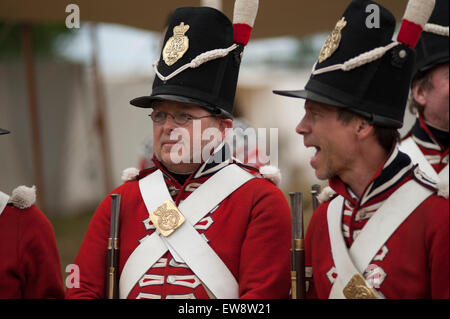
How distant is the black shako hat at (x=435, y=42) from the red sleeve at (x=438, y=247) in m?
0.74

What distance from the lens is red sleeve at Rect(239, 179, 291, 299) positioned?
234cm

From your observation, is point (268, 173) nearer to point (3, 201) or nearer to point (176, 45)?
point (176, 45)

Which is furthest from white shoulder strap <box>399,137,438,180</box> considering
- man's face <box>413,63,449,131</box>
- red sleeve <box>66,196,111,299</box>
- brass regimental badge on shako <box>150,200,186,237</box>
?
red sleeve <box>66,196,111,299</box>

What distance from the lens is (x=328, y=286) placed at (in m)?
2.19

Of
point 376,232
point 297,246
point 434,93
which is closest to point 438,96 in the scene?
point 434,93

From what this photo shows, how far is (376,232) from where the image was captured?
2057 mm

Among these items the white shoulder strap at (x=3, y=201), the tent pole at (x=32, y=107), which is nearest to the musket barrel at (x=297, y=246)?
the white shoulder strap at (x=3, y=201)

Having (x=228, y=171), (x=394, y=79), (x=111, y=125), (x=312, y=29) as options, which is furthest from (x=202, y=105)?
(x=111, y=125)

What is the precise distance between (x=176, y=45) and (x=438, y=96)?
109cm

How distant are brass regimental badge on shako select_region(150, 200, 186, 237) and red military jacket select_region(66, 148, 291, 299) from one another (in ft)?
0.16

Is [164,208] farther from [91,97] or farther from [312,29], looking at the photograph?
[91,97]

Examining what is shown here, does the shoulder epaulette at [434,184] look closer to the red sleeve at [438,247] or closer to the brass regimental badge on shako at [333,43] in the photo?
the red sleeve at [438,247]

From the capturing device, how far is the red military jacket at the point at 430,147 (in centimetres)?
261

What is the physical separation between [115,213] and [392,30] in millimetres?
1292
